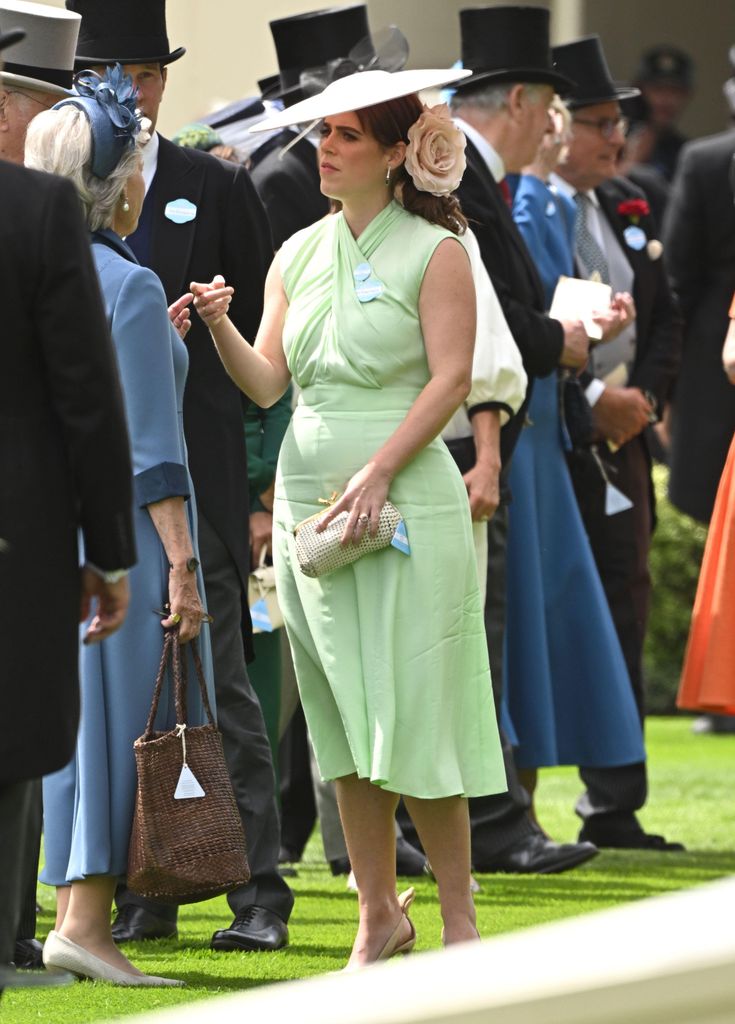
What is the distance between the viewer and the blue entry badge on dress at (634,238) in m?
7.85

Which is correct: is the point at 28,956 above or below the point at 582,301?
below

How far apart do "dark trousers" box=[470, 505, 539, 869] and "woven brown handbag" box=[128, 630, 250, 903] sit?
83.6 inches

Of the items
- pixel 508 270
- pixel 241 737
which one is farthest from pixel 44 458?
pixel 508 270

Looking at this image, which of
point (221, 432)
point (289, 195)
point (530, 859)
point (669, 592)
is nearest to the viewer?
point (221, 432)

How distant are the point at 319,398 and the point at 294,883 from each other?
91.7 inches

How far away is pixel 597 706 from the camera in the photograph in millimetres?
7227

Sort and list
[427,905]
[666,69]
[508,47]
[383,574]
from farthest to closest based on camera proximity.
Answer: [666,69], [508,47], [427,905], [383,574]

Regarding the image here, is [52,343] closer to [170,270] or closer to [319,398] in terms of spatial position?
[319,398]

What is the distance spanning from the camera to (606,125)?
7.89 meters

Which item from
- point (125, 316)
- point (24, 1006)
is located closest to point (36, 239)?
point (125, 316)

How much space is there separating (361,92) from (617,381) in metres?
2.99

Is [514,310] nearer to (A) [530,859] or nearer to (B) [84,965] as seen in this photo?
(A) [530,859]

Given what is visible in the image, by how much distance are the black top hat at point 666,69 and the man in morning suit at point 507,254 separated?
873 cm

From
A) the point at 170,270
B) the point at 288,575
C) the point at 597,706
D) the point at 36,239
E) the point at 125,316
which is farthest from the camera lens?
the point at 597,706
